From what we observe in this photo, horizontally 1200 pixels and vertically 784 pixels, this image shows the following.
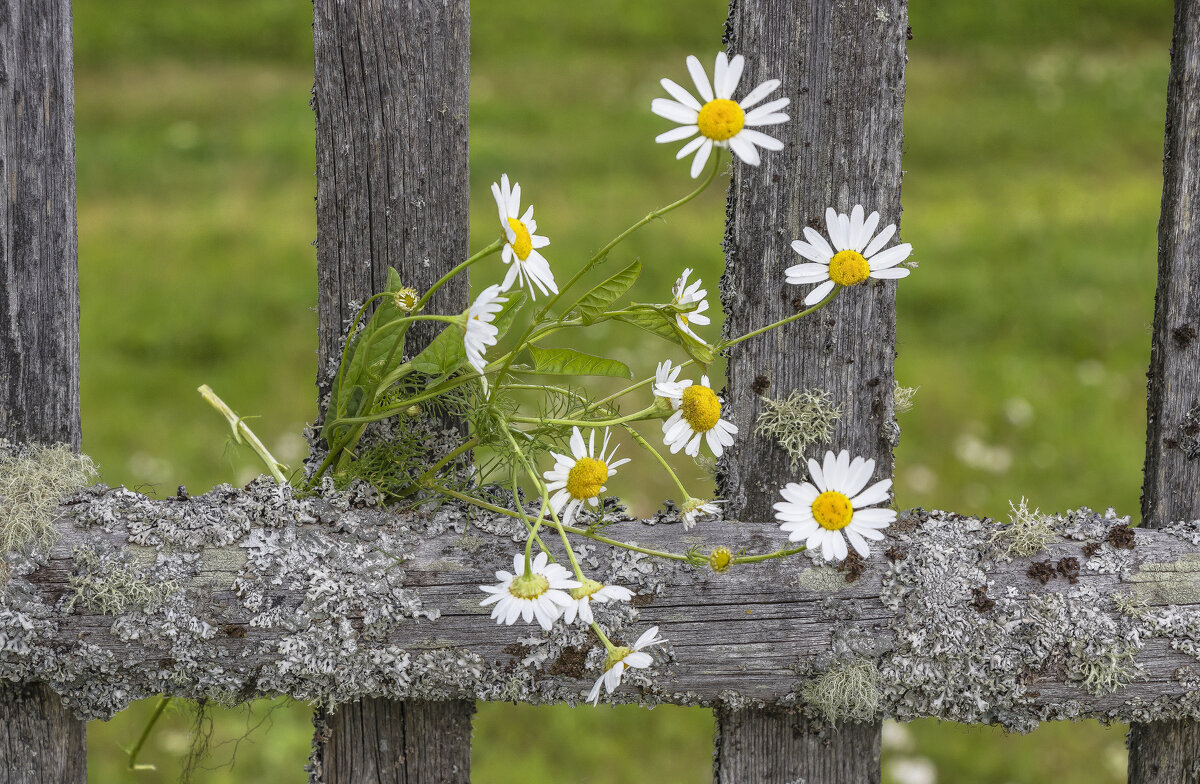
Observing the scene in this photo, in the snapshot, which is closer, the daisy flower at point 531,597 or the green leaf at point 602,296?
the daisy flower at point 531,597

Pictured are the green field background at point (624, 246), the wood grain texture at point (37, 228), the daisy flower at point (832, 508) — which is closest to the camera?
the daisy flower at point (832, 508)

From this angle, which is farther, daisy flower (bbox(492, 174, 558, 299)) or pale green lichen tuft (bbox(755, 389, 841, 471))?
pale green lichen tuft (bbox(755, 389, 841, 471))

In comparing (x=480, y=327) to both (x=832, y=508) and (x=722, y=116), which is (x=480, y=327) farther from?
(x=832, y=508)

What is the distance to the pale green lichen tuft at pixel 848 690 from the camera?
132 centimetres

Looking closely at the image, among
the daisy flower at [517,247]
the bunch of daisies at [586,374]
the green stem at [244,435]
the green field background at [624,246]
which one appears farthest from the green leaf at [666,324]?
the green field background at [624,246]

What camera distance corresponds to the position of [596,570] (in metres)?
1.33

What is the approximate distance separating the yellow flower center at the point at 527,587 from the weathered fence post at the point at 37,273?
0.80 meters

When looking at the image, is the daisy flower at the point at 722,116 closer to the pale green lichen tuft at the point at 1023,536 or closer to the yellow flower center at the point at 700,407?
the yellow flower center at the point at 700,407

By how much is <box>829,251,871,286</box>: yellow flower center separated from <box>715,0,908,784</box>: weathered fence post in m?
0.18

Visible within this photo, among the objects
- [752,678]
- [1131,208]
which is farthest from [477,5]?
[752,678]

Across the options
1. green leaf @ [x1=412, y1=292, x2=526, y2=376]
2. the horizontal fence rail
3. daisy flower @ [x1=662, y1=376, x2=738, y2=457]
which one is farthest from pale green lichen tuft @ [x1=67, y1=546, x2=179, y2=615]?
daisy flower @ [x1=662, y1=376, x2=738, y2=457]

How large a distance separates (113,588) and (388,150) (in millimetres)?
701

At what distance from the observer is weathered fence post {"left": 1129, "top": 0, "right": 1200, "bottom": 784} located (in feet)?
4.47

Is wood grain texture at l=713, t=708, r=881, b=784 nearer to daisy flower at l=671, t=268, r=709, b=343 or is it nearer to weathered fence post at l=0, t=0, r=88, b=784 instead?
daisy flower at l=671, t=268, r=709, b=343
